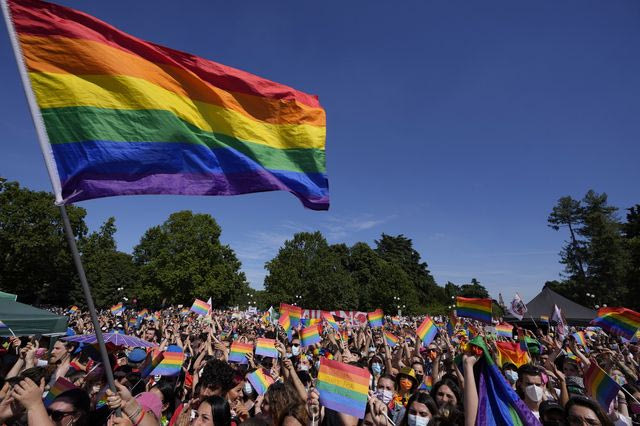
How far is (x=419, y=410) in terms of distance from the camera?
4.24 metres

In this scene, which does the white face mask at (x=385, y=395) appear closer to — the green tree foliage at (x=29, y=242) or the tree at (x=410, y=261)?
the green tree foliage at (x=29, y=242)

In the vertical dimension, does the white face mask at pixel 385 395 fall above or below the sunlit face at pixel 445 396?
below

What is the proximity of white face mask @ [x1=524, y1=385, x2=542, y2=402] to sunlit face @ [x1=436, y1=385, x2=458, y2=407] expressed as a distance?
3.23 feet

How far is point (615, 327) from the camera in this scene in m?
10.2

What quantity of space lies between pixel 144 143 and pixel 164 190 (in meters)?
0.53

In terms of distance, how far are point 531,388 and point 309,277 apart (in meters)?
58.0

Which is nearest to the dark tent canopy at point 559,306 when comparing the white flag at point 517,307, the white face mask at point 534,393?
the white flag at point 517,307

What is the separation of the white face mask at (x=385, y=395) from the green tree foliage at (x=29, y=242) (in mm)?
53499

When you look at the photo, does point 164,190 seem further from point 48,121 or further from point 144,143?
point 48,121

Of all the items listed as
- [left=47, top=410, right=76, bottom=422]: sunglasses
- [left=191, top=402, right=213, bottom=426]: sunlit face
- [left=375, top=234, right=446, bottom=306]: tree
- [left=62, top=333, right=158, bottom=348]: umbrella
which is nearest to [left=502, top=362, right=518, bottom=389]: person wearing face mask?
[left=191, top=402, right=213, bottom=426]: sunlit face

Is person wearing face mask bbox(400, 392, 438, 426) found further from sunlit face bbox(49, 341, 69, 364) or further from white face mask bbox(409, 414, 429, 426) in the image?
sunlit face bbox(49, 341, 69, 364)

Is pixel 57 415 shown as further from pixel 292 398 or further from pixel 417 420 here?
pixel 417 420

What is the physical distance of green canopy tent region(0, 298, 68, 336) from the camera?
10.1 metres

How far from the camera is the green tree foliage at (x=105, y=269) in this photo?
5397 centimetres
